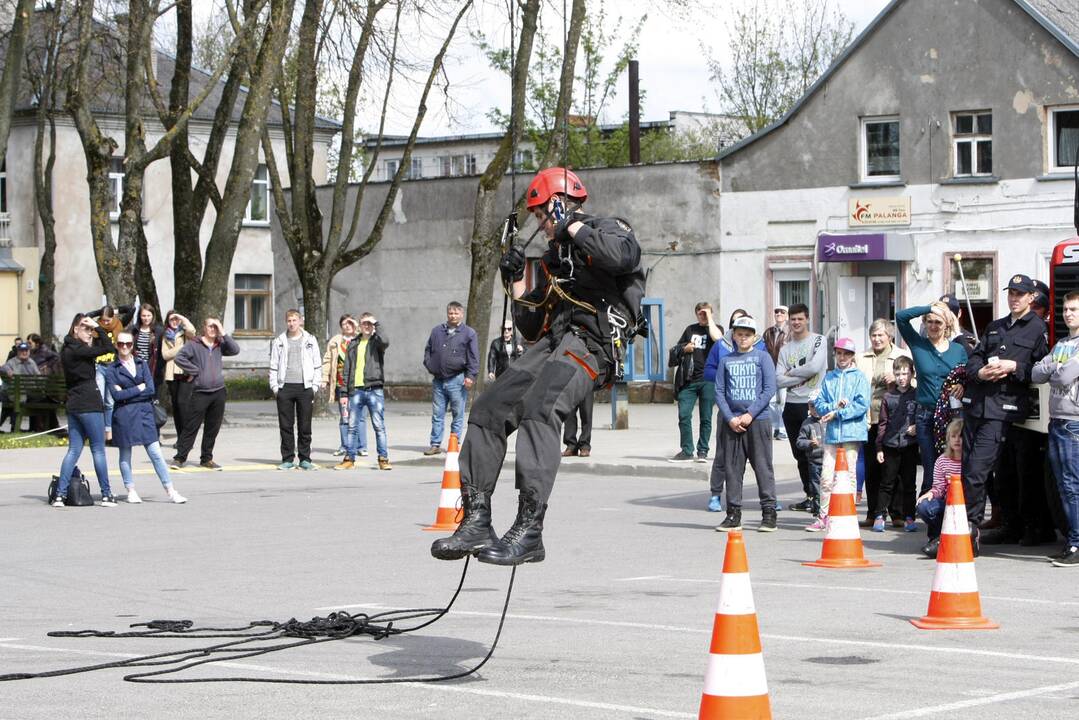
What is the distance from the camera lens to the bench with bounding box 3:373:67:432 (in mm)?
26609

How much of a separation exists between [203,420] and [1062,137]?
20.0 metres

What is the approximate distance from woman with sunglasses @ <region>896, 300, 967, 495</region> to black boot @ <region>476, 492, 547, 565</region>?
6.56 m

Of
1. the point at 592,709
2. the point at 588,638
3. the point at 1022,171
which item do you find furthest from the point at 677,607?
the point at 1022,171

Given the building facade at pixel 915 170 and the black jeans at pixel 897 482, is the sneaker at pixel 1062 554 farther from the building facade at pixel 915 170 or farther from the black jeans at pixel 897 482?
the building facade at pixel 915 170

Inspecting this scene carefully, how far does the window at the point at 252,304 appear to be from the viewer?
2254 inches

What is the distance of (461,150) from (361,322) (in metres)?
68.7

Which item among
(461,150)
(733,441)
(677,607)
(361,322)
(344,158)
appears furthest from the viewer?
(461,150)

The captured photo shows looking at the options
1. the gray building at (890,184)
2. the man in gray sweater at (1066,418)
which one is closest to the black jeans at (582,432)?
the man in gray sweater at (1066,418)

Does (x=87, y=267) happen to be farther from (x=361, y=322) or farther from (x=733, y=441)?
(x=733, y=441)

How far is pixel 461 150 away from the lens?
3506 inches

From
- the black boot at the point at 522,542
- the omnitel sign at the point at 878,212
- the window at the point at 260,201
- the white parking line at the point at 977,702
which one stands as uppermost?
the window at the point at 260,201

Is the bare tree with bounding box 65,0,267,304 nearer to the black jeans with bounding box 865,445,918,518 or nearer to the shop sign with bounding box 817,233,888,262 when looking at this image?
the shop sign with bounding box 817,233,888,262

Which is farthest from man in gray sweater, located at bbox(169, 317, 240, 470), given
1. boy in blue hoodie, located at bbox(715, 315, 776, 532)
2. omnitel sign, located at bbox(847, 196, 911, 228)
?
omnitel sign, located at bbox(847, 196, 911, 228)

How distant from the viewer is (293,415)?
69.7 ft
